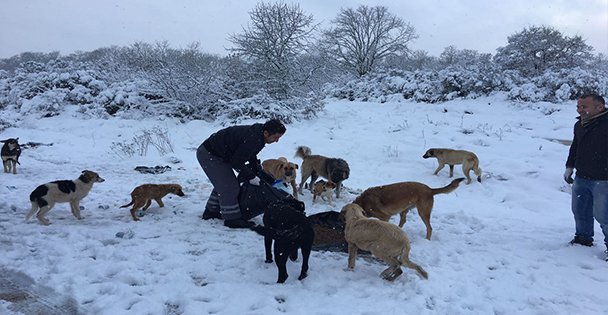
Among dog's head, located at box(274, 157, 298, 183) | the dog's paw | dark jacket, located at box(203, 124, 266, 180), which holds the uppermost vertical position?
dark jacket, located at box(203, 124, 266, 180)

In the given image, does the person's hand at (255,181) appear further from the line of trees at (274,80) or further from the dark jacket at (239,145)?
the line of trees at (274,80)

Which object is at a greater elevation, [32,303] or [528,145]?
[528,145]

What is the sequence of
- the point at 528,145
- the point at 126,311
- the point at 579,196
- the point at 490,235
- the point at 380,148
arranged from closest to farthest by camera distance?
the point at 126,311, the point at 579,196, the point at 490,235, the point at 528,145, the point at 380,148

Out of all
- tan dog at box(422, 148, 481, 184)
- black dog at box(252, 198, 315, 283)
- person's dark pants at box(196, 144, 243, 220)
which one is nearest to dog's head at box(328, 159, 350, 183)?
person's dark pants at box(196, 144, 243, 220)

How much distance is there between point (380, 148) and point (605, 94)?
31.1ft

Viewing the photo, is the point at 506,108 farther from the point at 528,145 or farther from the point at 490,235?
the point at 490,235

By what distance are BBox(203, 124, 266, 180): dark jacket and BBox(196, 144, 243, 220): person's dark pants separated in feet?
0.31

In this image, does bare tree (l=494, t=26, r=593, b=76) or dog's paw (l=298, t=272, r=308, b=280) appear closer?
dog's paw (l=298, t=272, r=308, b=280)

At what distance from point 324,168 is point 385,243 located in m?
3.90

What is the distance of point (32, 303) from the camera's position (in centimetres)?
354

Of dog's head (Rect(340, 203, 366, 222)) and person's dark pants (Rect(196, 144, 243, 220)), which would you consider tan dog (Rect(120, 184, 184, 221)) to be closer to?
person's dark pants (Rect(196, 144, 243, 220))

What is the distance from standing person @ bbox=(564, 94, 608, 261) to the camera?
489cm

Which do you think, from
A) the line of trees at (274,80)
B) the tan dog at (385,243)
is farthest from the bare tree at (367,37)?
the tan dog at (385,243)

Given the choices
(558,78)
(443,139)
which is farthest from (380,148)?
(558,78)
